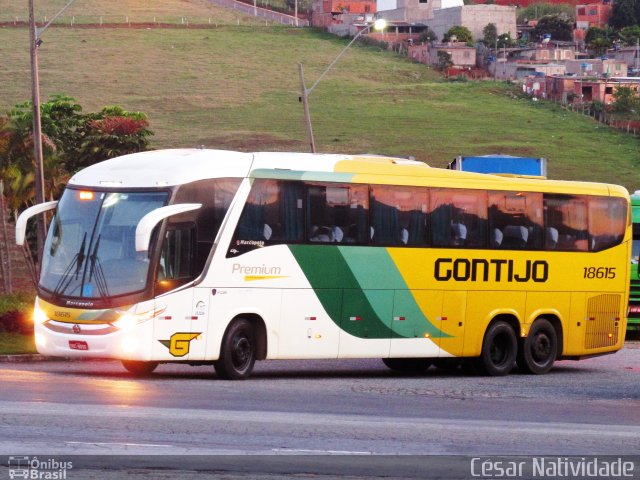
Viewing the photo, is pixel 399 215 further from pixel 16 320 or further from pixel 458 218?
pixel 16 320

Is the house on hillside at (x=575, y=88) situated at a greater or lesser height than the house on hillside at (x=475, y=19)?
lesser

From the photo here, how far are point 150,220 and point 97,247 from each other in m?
1.19

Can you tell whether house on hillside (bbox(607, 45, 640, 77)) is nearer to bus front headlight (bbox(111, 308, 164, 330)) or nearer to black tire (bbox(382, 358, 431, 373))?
black tire (bbox(382, 358, 431, 373))

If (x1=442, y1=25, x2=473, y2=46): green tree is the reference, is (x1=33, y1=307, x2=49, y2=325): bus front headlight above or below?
below

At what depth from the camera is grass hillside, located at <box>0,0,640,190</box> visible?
110 m

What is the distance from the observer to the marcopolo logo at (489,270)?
25875 millimetres

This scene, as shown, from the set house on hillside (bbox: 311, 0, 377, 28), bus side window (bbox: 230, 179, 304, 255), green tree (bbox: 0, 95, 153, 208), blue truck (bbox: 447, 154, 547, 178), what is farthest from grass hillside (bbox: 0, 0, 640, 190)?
bus side window (bbox: 230, 179, 304, 255)

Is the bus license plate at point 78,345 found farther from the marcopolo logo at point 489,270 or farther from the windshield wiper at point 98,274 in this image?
the marcopolo logo at point 489,270

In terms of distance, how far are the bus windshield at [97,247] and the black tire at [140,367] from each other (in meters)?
1.87

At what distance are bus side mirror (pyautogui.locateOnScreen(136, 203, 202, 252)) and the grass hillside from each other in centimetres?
7811

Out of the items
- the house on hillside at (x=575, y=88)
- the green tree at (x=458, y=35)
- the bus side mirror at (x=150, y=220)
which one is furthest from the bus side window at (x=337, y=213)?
the green tree at (x=458, y=35)

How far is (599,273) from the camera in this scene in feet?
92.6

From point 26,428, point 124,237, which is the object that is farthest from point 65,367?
point 26,428

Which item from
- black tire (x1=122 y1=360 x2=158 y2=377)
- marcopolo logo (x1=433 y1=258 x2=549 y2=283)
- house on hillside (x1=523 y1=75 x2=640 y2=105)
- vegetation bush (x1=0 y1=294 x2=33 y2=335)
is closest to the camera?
black tire (x1=122 y1=360 x2=158 y2=377)
